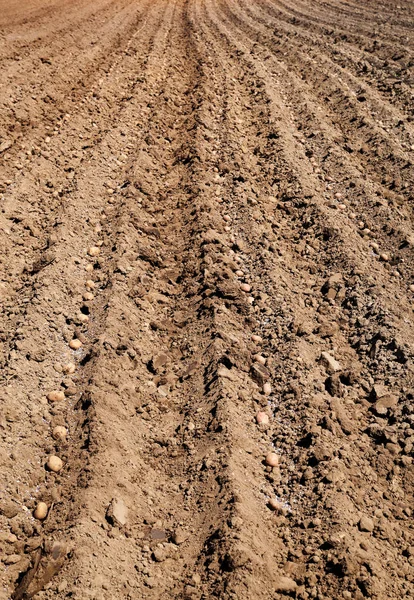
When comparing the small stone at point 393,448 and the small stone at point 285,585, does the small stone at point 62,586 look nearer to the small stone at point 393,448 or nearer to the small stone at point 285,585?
the small stone at point 285,585

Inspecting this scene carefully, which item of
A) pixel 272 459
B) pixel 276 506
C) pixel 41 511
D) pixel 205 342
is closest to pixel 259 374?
pixel 205 342

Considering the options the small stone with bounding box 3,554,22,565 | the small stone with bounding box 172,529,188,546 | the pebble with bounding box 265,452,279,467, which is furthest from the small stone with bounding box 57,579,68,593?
the pebble with bounding box 265,452,279,467

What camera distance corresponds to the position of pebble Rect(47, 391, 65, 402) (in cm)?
280

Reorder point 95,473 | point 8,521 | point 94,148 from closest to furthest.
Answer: point 8,521 < point 95,473 < point 94,148

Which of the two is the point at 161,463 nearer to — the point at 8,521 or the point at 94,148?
the point at 8,521

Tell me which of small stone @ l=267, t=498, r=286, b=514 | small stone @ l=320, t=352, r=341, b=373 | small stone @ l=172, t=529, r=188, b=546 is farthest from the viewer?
small stone @ l=320, t=352, r=341, b=373

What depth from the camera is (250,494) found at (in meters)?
2.40

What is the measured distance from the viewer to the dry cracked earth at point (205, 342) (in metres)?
2.18

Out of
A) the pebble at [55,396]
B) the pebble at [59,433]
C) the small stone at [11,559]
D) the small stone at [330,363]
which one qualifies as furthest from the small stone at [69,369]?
the small stone at [330,363]

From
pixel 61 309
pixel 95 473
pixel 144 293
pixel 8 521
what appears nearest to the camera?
pixel 8 521

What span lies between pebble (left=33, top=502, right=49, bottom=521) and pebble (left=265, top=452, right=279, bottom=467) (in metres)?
1.12

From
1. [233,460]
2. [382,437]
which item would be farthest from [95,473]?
[382,437]

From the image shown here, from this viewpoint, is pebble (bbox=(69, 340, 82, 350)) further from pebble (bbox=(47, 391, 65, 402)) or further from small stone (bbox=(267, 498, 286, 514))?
small stone (bbox=(267, 498, 286, 514))

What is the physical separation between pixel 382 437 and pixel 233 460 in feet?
2.81
